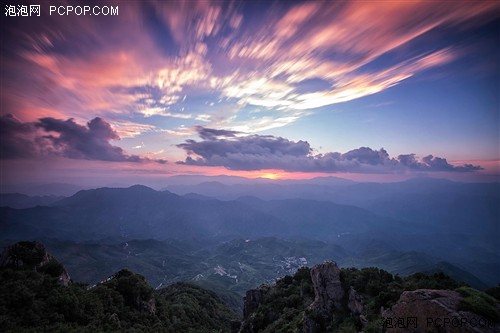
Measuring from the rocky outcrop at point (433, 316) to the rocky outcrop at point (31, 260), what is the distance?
204 ft

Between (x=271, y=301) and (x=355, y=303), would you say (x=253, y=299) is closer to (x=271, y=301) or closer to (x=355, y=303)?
(x=271, y=301)

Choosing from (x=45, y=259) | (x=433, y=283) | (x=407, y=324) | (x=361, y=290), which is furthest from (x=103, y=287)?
(x=433, y=283)

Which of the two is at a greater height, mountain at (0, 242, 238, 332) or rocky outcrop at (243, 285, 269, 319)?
mountain at (0, 242, 238, 332)

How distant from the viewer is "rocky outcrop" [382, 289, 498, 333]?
59.2ft

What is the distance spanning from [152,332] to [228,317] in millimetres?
65801

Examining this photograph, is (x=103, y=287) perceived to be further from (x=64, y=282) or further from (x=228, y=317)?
(x=228, y=317)

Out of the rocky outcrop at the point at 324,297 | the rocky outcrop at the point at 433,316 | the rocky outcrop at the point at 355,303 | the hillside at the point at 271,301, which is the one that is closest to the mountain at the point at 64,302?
the hillside at the point at 271,301

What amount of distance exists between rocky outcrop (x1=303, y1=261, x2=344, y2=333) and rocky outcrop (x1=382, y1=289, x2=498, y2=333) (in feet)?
57.7

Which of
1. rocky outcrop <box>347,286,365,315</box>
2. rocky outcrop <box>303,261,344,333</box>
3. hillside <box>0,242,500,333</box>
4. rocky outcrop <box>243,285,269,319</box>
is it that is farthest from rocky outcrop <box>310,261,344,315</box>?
rocky outcrop <box>243,285,269,319</box>

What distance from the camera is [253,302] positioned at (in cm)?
6725

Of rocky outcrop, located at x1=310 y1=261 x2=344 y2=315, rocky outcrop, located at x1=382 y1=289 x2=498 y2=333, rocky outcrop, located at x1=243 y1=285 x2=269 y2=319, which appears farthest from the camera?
rocky outcrop, located at x1=243 y1=285 x2=269 y2=319

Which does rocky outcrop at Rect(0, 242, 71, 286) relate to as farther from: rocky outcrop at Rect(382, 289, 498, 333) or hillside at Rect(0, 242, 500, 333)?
rocky outcrop at Rect(382, 289, 498, 333)

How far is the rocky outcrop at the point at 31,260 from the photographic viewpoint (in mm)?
54375

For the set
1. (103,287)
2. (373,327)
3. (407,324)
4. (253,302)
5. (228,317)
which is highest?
(407,324)
